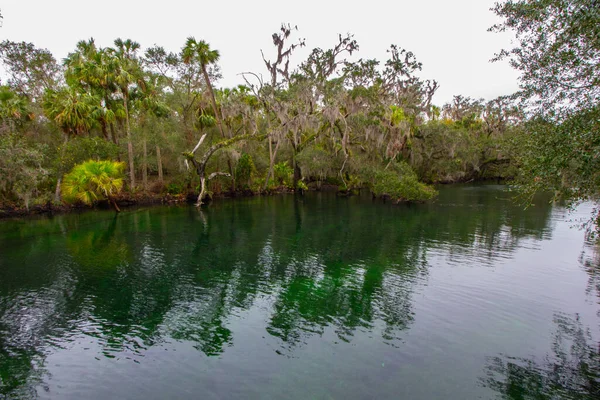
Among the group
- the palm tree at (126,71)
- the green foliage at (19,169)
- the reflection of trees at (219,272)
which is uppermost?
the palm tree at (126,71)

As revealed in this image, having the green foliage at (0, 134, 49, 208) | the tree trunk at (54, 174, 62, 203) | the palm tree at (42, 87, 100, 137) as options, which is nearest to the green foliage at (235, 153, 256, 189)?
the palm tree at (42, 87, 100, 137)

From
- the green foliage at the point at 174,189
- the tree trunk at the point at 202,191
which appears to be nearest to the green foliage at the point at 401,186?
the tree trunk at the point at 202,191

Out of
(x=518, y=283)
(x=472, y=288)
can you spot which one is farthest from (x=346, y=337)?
(x=518, y=283)

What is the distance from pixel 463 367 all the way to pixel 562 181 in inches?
186

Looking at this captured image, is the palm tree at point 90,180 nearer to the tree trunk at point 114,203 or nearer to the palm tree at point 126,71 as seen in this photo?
the tree trunk at point 114,203

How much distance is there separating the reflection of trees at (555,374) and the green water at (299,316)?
34mm

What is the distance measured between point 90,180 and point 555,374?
2675 cm

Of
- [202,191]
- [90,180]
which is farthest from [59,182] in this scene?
[202,191]

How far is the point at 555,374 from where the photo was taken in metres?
6.95

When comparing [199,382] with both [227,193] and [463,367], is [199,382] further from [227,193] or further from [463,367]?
[227,193]

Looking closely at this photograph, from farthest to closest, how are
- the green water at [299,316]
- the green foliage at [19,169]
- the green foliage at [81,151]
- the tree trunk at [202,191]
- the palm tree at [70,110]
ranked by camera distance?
the tree trunk at [202,191]
the green foliage at [81,151]
the palm tree at [70,110]
the green foliage at [19,169]
the green water at [299,316]

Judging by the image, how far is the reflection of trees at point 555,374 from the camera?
21.1 ft

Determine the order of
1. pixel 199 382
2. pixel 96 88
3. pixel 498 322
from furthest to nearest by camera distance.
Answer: pixel 96 88
pixel 498 322
pixel 199 382

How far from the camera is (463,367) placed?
283 inches
